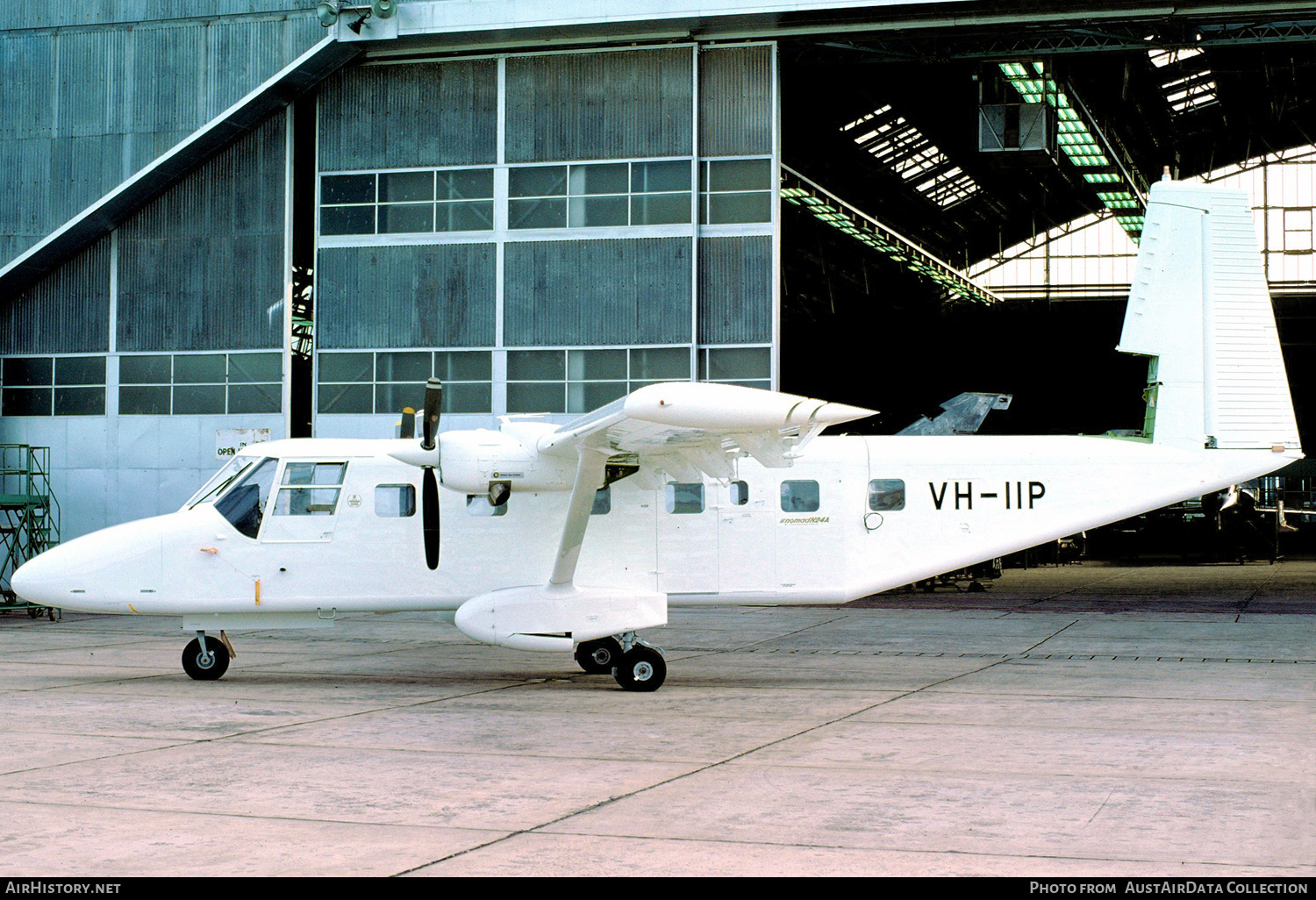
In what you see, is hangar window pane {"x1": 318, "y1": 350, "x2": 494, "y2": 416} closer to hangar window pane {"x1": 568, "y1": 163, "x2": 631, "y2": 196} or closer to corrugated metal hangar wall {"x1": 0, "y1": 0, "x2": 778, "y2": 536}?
corrugated metal hangar wall {"x1": 0, "y1": 0, "x2": 778, "y2": 536}

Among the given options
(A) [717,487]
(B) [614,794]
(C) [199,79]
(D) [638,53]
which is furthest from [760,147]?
(B) [614,794]

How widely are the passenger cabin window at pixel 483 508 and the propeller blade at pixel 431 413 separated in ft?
3.21

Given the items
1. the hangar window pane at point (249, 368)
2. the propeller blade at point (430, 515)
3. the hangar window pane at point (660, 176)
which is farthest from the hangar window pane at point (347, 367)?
the propeller blade at point (430, 515)

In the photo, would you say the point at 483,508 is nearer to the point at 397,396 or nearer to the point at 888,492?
the point at 888,492

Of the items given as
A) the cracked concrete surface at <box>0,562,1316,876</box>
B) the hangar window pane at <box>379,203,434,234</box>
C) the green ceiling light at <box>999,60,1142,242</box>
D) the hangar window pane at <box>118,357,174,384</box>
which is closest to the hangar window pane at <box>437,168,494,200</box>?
the hangar window pane at <box>379,203,434,234</box>

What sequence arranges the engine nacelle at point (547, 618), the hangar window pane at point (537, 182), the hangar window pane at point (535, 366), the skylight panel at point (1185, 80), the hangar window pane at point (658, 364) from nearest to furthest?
1. the engine nacelle at point (547, 618)
2. the hangar window pane at point (658, 364)
3. the hangar window pane at point (535, 366)
4. the hangar window pane at point (537, 182)
5. the skylight panel at point (1185, 80)

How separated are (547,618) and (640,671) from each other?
1.18m

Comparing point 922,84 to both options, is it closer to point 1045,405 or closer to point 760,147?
point 760,147

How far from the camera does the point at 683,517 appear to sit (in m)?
14.8

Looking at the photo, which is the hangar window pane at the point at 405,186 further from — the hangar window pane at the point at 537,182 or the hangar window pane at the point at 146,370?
the hangar window pane at the point at 146,370

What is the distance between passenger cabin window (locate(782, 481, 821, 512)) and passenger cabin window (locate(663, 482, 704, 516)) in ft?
3.26

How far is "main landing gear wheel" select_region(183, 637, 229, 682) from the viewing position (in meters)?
15.0

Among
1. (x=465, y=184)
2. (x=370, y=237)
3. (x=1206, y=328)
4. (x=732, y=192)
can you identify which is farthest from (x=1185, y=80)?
(x=1206, y=328)

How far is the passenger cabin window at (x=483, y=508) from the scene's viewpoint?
1464cm
